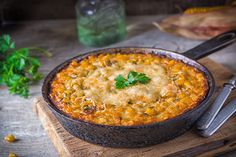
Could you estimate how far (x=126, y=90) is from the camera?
76.2 inches

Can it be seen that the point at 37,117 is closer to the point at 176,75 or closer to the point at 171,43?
the point at 176,75

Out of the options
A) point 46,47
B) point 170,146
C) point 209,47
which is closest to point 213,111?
point 170,146

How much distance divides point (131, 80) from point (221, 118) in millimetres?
435

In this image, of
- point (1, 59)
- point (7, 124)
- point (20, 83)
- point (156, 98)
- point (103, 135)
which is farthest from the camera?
point (1, 59)

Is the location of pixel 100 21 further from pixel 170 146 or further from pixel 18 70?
pixel 170 146

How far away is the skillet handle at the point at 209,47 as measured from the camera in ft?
7.36

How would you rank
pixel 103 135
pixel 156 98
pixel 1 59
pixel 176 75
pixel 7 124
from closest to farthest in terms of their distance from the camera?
pixel 103 135, pixel 156 98, pixel 176 75, pixel 7 124, pixel 1 59

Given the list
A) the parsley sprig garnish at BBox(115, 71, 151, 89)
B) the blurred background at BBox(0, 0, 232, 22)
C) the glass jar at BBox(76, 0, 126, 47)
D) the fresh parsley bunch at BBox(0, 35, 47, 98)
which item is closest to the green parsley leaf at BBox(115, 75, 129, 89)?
the parsley sprig garnish at BBox(115, 71, 151, 89)

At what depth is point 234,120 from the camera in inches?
76.7

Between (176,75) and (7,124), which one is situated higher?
(176,75)

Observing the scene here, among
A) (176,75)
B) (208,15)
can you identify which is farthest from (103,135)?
(208,15)

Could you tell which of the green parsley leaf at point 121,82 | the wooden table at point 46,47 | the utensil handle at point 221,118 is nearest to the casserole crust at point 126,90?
the green parsley leaf at point 121,82

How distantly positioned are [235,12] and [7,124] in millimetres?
1841

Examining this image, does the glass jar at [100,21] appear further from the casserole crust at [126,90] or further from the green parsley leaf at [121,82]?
the green parsley leaf at [121,82]
